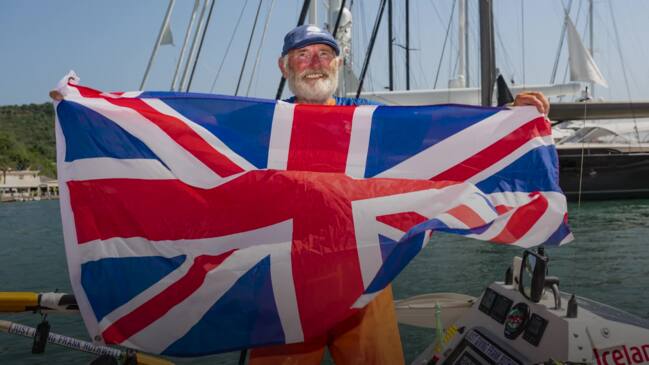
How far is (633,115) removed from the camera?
26.4 meters

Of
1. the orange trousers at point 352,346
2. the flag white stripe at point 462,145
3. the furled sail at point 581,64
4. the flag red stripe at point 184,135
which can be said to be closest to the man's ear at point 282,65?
the flag red stripe at point 184,135

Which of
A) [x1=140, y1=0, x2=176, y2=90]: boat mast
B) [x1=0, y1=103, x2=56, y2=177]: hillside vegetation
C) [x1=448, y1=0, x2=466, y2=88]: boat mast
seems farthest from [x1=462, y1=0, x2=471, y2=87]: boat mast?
[x1=0, y1=103, x2=56, y2=177]: hillside vegetation

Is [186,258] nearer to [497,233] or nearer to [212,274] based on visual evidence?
[212,274]

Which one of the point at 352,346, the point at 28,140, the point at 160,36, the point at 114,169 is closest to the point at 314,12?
the point at 160,36

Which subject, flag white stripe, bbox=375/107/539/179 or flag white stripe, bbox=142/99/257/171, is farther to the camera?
flag white stripe, bbox=375/107/539/179

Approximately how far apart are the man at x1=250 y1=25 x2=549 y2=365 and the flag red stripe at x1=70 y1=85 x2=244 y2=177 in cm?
63

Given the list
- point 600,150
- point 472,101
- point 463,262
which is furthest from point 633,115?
point 463,262

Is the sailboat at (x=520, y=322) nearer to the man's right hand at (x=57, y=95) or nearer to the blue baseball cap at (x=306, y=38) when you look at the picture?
the man's right hand at (x=57, y=95)

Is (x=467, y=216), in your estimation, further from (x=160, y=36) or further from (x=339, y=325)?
(x=160, y=36)

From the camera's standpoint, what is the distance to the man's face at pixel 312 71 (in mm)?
3268

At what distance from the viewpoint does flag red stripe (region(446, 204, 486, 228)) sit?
115 inches

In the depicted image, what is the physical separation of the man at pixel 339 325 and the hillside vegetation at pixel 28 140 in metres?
109

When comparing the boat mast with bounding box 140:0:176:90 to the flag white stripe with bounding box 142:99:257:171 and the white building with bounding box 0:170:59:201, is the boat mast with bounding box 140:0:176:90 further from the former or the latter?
the white building with bounding box 0:170:59:201

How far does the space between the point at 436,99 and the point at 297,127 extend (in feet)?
91.1
